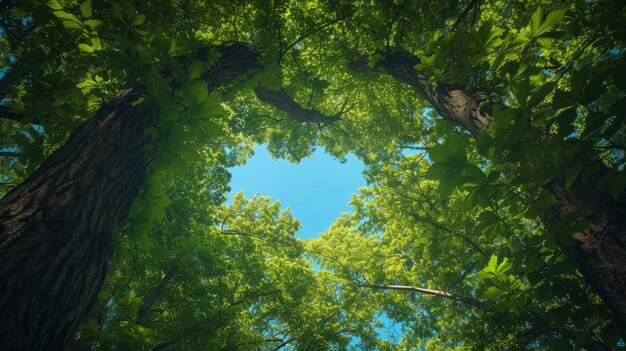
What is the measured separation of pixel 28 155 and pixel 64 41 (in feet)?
2.74

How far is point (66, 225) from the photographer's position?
1460 mm

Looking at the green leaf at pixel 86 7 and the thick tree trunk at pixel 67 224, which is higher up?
the green leaf at pixel 86 7

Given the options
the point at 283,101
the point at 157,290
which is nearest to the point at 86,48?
the point at 283,101

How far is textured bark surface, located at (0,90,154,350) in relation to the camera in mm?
1184

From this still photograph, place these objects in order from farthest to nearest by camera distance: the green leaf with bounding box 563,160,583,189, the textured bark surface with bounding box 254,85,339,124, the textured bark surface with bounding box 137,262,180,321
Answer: the textured bark surface with bounding box 137,262,180,321, the textured bark surface with bounding box 254,85,339,124, the green leaf with bounding box 563,160,583,189

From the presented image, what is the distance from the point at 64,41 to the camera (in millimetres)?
2062

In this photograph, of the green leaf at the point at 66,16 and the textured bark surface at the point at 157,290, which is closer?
the green leaf at the point at 66,16

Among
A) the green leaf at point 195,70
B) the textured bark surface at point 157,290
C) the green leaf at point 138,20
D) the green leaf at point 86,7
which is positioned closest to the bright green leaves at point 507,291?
the green leaf at point 195,70

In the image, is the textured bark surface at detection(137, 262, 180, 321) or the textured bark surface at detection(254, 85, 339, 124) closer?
the textured bark surface at detection(254, 85, 339, 124)

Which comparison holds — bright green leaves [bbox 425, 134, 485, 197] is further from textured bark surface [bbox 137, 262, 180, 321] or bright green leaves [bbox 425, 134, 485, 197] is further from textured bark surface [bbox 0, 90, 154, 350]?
textured bark surface [bbox 137, 262, 180, 321]

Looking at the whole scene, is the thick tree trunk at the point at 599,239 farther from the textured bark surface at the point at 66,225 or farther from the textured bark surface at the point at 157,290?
the textured bark surface at the point at 157,290

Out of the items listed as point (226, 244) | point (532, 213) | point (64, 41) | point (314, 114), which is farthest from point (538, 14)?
point (226, 244)

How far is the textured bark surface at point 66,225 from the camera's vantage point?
3.88 ft

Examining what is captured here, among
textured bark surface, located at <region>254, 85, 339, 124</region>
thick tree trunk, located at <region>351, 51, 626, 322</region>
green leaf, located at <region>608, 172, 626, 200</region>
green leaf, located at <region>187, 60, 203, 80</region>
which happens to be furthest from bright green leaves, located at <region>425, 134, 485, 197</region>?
textured bark surface, located at <region>254, 85, 339, 124</region>
